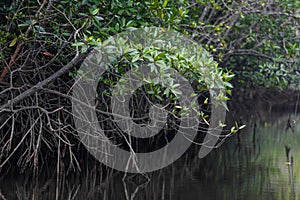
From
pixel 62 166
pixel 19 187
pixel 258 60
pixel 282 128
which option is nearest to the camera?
pixel 19 187

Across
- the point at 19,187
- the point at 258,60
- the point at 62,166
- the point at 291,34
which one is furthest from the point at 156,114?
the point at 258,60

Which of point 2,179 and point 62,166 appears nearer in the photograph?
point 2,179

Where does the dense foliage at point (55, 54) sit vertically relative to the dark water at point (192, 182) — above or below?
above

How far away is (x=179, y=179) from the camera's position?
5.81 m

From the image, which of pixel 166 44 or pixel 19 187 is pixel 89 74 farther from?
pixel 19 187

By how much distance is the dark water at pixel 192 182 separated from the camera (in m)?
5.09

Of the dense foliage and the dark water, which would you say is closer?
the dense foliage

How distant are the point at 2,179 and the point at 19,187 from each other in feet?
0.81

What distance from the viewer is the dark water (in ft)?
16.7

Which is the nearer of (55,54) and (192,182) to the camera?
(55,54)

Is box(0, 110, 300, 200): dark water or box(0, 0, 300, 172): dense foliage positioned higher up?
box(0, 0, 300, 172): dense foliage

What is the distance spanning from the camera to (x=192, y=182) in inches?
224

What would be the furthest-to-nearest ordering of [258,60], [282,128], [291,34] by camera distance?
[282,128] < [258,60] < [291,34]

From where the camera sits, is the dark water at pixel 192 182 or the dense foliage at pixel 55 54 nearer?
the dense foliage at pixel 55 54
